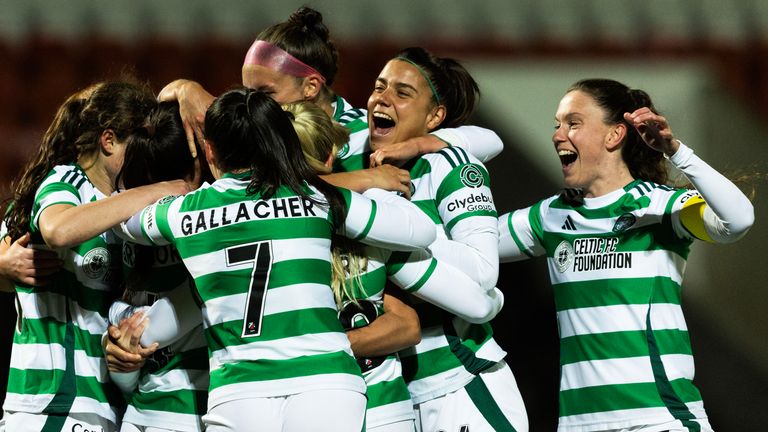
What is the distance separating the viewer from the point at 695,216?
2.68 meters

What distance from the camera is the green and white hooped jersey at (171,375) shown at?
242 centimetres

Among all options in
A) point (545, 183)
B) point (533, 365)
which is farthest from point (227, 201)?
point (545, 183)

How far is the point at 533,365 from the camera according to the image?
4.38 m

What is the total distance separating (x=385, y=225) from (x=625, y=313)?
2.80 feet

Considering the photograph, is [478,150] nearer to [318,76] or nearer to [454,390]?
[318,76]

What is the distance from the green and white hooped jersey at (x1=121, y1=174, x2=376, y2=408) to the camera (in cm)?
206

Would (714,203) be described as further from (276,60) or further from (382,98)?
(276,60)

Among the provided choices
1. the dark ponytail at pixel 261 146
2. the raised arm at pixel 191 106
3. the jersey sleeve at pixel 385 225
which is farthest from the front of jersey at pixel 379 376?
the raised arm at pixel 191 106

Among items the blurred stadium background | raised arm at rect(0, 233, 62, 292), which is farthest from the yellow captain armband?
the blurred stadium background

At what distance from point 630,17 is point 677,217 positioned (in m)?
3.31

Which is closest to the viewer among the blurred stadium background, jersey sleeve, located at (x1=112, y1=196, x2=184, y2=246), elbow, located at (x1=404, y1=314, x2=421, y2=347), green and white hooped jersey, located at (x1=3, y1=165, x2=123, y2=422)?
jersey sleeve, located at (x1=112, y1=196, x2=184, y2=246)

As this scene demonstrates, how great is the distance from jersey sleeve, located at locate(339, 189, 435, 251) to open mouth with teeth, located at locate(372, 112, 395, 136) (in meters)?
0.68

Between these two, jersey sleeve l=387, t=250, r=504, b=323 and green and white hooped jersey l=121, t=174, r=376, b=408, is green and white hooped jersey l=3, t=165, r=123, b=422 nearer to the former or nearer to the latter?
green and white hooped jersey l=121, t=174, r=376, b=408

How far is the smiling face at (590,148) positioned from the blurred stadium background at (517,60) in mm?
1739
